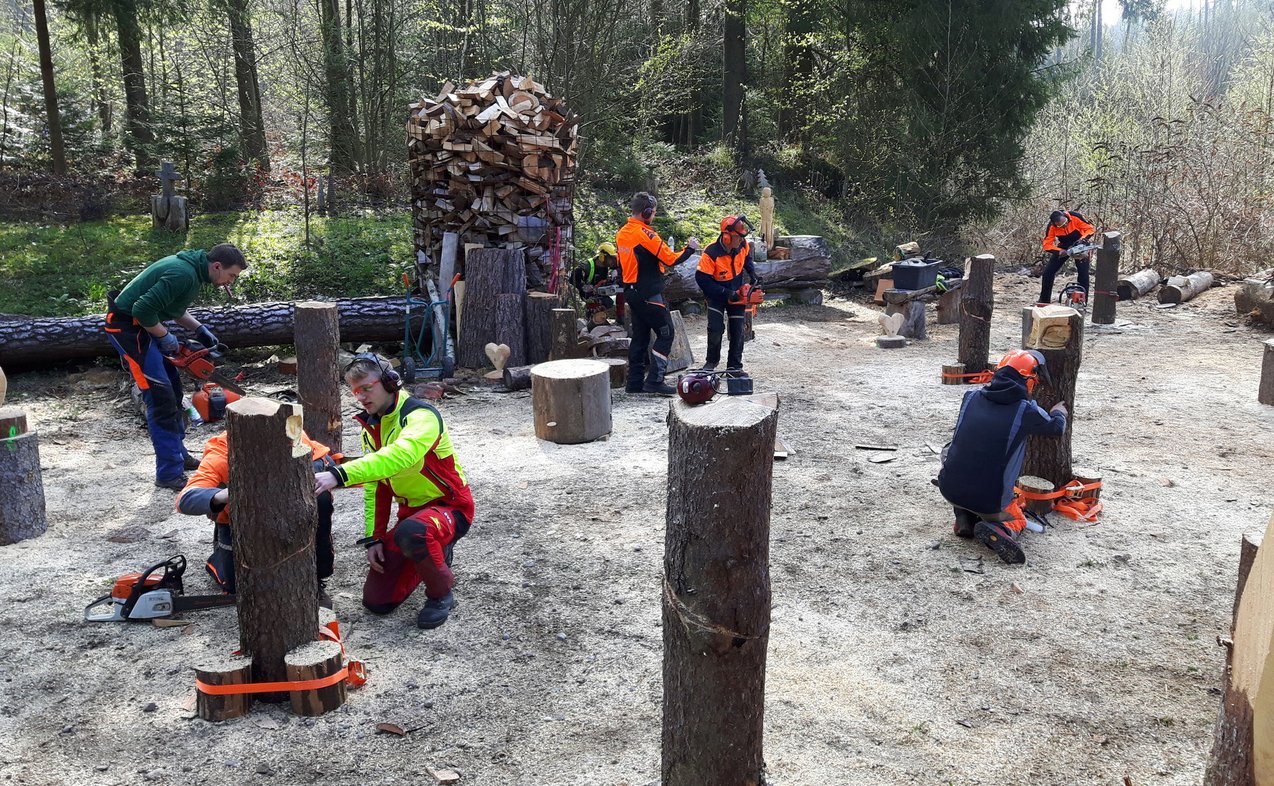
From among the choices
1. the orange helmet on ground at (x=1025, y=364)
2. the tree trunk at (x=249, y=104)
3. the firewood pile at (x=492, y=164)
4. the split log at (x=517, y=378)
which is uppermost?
the tree trunk at (x=249, y=104)

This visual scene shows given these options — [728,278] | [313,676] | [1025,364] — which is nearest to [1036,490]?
[1025,364]

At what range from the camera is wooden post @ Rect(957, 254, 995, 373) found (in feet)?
31.4

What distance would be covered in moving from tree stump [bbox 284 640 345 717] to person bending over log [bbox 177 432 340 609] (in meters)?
0.56

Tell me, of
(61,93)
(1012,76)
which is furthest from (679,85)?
(61,93)

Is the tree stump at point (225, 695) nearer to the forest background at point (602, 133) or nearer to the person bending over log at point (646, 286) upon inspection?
the person bending over log at point (646, 286)

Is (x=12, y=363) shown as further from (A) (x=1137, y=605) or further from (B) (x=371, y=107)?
(A) (x=1137, y=605)

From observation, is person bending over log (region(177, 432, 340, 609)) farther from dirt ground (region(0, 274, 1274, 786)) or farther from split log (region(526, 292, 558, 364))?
split log (region(526, 292, 558, 364))

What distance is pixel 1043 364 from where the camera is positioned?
18.8ft

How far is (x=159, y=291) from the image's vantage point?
21.6 feet

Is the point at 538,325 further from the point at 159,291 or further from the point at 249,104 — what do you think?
the point at 249,104

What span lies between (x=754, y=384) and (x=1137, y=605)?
516 cm

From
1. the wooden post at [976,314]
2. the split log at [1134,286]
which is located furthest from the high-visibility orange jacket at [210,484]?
the split log at [1134,286]

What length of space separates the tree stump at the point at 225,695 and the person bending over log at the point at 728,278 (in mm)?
5928

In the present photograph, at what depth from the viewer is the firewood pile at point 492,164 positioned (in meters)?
10.2
